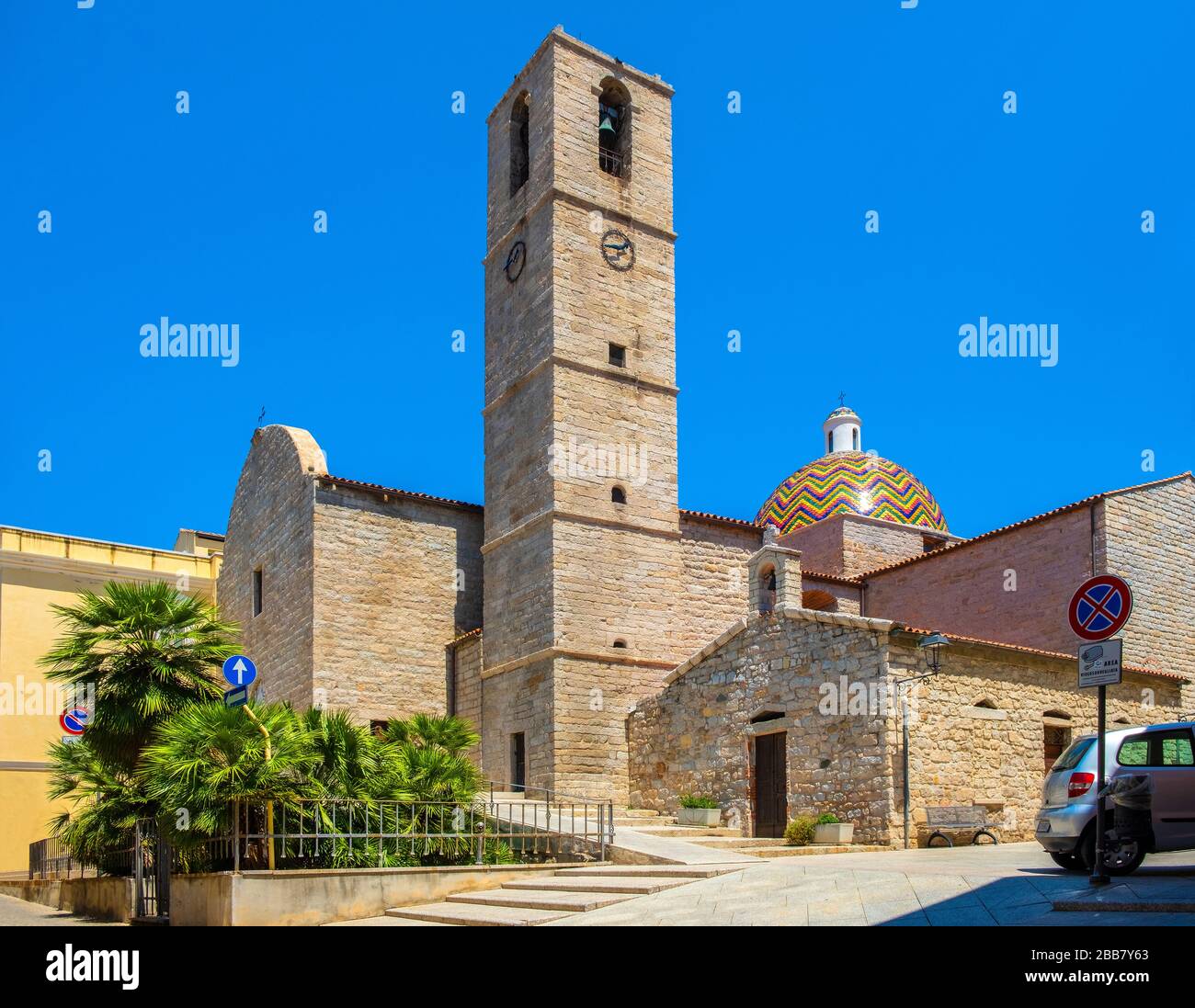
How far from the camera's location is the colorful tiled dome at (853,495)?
37.7m

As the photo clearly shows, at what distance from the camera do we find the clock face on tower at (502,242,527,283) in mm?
27688

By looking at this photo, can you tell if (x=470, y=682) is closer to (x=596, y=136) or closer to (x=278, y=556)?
(x=278, y=556)

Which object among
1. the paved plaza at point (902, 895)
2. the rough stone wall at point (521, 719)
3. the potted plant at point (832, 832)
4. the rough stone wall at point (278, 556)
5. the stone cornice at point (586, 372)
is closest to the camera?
the paved plaza at point (902, 895)

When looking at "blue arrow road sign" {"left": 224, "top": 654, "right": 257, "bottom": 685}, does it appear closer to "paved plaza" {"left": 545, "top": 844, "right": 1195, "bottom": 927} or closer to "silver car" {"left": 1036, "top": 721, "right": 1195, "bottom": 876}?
"paved plaza" {"left": 545, "top": 844, "right": 1195, "bottom": 927}

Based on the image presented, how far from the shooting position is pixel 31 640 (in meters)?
31.5

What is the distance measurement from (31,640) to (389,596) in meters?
10.9

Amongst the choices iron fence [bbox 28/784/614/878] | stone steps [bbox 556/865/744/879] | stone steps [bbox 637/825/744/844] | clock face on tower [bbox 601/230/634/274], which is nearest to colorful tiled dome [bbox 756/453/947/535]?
clock face on tower [bbox 601/230/634/274]

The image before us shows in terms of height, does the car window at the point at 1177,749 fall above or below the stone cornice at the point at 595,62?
below

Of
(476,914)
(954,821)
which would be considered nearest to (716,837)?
(954,821)

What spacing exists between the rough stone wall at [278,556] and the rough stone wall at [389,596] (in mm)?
473

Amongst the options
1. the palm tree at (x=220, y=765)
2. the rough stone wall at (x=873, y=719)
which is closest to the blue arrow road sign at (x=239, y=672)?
the palm tree at (x=220, y=765)

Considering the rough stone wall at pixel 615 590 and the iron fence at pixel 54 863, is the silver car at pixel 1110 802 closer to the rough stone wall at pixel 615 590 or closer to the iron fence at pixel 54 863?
the rough stone wall at pixel 615 590
